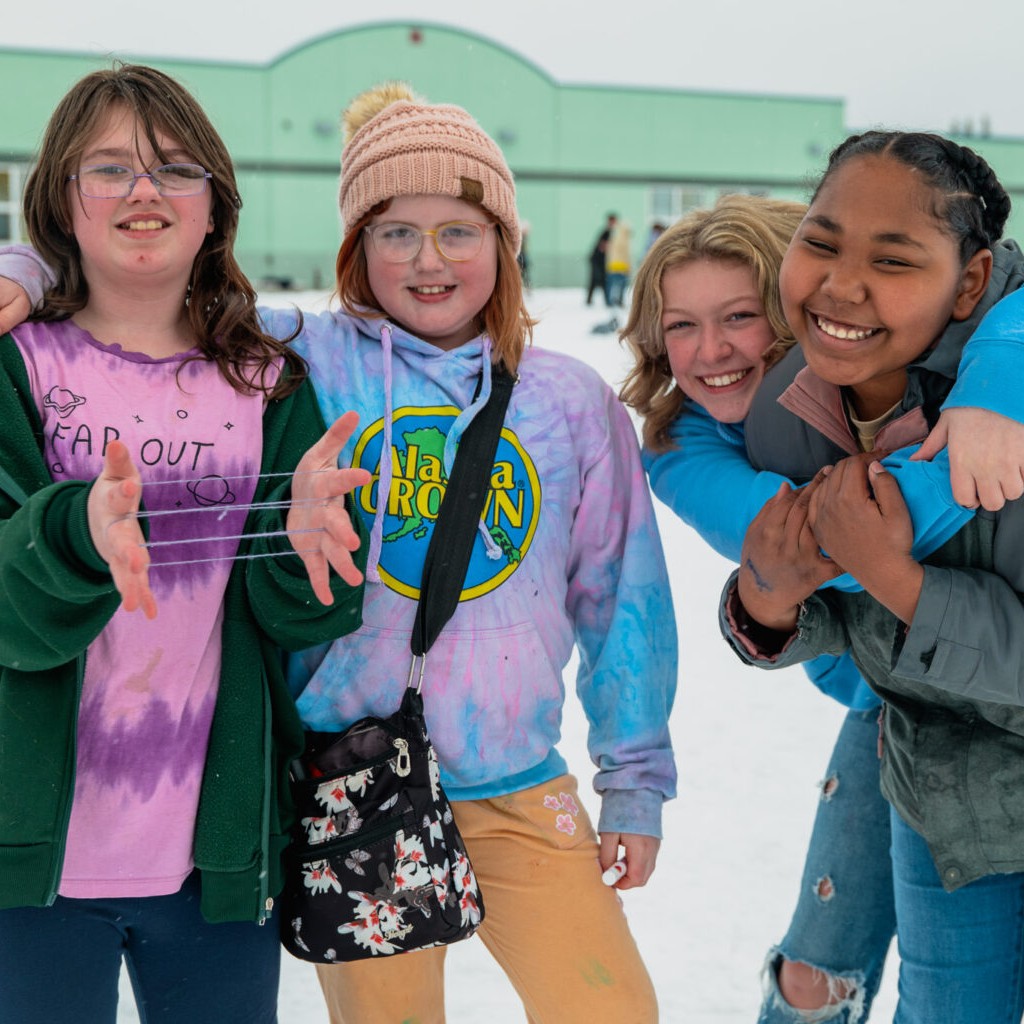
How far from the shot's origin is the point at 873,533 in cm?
163

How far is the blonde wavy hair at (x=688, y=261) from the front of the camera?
222 centimetres

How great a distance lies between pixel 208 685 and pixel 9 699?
277mm

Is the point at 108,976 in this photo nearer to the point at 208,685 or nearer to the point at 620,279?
the point at 208,685

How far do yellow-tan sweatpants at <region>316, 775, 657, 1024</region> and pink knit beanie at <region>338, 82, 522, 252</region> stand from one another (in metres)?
1.02

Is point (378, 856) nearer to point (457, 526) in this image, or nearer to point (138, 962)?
point (138, 962)

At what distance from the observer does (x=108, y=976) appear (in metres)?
1.74

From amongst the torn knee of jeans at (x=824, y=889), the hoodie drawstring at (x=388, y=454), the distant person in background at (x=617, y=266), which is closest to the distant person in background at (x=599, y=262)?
the distant person in background at (x=617, y=266)

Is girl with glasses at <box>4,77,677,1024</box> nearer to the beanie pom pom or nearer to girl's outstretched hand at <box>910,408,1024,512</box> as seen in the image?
the beanie pom pom

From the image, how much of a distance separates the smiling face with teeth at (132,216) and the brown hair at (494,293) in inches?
14.4

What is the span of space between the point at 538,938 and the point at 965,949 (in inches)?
26.9

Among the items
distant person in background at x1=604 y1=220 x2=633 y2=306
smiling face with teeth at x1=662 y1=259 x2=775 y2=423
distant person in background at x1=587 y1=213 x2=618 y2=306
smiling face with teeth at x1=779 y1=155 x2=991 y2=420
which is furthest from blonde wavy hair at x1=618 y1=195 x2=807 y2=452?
distant person in background at x1=587 y1=213 x2=618 y2=306

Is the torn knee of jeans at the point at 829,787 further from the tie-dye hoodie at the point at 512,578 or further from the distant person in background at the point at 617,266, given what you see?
the distant person in background at the point at 617,266

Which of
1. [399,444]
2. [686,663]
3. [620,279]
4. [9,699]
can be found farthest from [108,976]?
[620,279]

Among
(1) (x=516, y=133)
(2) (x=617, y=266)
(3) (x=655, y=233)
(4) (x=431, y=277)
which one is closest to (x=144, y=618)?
(4) (x=431, y=277)
